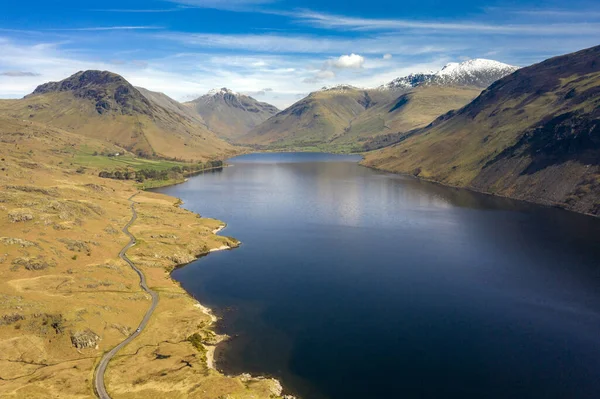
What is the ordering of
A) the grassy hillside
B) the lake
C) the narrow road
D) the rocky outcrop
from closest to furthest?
the narrow road, the grassy hillside, the lake, the rocky outcrop

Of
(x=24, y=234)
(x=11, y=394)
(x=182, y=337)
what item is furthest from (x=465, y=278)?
(x=24, y=234)

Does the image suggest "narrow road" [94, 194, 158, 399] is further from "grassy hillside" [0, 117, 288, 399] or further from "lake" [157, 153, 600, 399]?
"lake" [157, 153, 600, 399]

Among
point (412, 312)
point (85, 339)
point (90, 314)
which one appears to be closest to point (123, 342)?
point (85, 339)

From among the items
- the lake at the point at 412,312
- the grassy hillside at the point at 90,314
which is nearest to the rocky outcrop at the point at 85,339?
the grassy hillside at the point at 90,314

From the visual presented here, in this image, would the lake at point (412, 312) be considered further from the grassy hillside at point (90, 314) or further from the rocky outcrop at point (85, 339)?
the rocky outcrop at point (85, 339)

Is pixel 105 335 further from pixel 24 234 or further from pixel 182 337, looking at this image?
pixel 24 234

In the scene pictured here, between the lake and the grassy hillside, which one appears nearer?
the grassy hillside

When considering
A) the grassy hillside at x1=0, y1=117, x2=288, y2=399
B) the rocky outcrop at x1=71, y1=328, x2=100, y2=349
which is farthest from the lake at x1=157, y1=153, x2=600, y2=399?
the rocky outcrop at x1=71, y1=328, x2=100, y2=349
